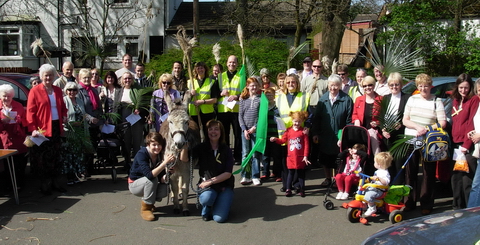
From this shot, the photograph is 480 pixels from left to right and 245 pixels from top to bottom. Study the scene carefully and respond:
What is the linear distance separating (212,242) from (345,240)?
155 centimetres

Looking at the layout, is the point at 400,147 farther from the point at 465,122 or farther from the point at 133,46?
the point at 133,46

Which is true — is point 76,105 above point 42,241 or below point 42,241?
above

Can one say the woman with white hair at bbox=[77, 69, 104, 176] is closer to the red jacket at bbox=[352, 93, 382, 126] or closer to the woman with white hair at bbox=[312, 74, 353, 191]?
the woman with white hair at bbox=[312, 74, 353, 191]

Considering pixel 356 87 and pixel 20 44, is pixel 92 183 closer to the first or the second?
pixel 356 87

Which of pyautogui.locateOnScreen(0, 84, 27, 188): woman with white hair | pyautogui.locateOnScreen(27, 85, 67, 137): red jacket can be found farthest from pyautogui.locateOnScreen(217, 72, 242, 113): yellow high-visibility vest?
pyautogui.locateOnScreen(0, 84, 27, 188): woman with white hair

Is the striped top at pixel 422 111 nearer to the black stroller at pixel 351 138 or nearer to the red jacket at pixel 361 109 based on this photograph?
the red jacket at pixel 361 109

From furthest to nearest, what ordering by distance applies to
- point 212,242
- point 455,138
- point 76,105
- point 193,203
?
point 76,105 < point 193,203 < point 455,138 < point 212,242

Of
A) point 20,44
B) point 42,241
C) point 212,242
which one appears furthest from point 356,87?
point 20,44

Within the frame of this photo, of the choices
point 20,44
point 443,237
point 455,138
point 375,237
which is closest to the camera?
point 443,237

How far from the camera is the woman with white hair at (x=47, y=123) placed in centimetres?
694

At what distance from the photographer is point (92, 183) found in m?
7.91

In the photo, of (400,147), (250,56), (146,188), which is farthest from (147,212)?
(250,56)

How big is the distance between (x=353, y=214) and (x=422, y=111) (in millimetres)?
1656

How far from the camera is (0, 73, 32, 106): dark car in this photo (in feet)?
31.9
